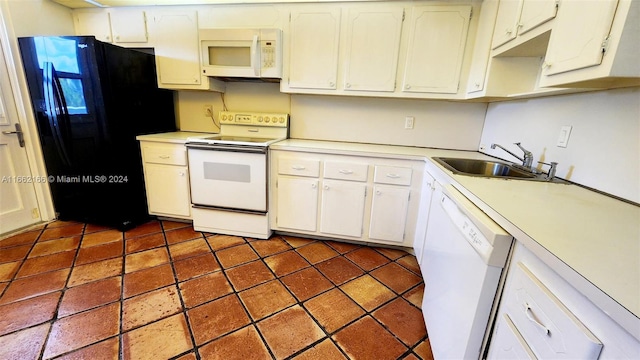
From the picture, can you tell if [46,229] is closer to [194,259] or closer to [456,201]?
[194,259]

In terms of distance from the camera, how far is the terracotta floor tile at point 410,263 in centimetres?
203

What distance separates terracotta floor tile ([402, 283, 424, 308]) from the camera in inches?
65.6

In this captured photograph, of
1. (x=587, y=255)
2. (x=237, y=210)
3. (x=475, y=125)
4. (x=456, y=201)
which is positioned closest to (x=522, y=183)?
(x=456, y=201)

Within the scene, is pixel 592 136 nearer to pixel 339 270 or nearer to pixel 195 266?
pixel 339 270

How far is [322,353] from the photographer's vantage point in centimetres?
129

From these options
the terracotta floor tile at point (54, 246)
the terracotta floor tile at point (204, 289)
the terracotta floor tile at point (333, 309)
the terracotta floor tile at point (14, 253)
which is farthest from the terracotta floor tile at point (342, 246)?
the terracotta floor tile at point (14, 253)

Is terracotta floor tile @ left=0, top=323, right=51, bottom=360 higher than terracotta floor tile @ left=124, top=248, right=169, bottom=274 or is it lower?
lower

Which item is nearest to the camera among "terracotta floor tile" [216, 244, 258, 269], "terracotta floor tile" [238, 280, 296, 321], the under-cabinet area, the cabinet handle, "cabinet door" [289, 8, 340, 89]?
the cabinet handle

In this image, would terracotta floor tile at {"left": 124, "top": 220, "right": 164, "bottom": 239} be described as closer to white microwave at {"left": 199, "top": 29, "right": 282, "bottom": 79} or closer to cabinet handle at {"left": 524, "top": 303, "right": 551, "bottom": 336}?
white microwave at {"left": 199, "top": 29, "right": 282, "bottom": 79}

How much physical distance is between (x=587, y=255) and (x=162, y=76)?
314 cm

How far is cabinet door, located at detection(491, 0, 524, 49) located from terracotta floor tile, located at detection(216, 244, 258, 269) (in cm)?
228

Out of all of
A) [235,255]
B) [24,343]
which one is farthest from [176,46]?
[24,343]

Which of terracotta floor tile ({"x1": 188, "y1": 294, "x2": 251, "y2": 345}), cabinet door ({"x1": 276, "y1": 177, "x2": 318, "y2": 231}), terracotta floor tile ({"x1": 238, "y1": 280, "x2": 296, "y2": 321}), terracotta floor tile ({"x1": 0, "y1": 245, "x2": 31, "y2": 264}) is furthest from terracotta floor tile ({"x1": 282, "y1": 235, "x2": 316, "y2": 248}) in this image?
terracotta floor tile ({"x1": 0, "y1": 245, "x2": 31, "y2": 264})

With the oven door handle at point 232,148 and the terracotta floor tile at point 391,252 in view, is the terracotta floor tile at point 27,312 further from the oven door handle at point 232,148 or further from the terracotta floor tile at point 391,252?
the terracotta floor tile at point 391,252
